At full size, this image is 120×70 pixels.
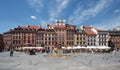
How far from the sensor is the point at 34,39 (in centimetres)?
11012

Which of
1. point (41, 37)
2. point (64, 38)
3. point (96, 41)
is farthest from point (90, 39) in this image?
point (41, 37)

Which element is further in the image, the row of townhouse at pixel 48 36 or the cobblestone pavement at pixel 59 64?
the row of townhouse at pixel 48 36

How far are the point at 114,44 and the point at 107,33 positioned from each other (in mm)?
A: 7479

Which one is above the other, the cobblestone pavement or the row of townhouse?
the row of townhouse

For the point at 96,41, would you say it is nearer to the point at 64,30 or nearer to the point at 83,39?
the point at 83,39

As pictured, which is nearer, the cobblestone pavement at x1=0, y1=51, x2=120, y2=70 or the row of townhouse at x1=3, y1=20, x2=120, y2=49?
the cobblestone pavement at x1=0, y1=51, x2=120, y2=70

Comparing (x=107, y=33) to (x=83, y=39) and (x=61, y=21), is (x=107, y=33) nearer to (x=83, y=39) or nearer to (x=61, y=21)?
(x=83, y=39)

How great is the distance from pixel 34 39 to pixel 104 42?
35.4 meters

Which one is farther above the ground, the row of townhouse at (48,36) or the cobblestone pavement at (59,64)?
the row of townhouse at (48,36)

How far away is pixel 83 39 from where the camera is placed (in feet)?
366

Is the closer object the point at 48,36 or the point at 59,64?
the point at 59,64

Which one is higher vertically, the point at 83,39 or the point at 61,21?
the point at 61,21

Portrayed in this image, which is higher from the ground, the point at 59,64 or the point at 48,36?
the point at 48,36

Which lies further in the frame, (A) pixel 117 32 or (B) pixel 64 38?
(A) pixel 117 32
